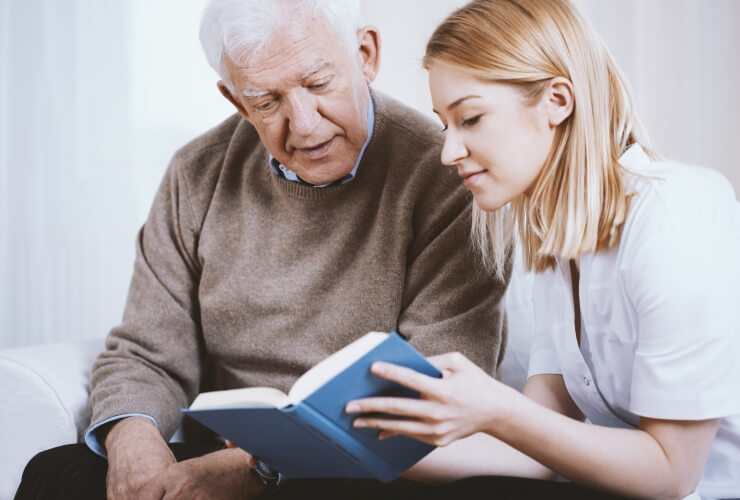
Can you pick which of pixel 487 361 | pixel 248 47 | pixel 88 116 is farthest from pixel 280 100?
pixel 88 116

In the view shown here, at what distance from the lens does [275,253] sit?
160 centimetres

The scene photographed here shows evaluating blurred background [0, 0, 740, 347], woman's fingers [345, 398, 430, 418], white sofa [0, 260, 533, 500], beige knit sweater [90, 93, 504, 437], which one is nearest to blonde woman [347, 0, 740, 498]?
woman's fingers [345, 398, 430, 418]

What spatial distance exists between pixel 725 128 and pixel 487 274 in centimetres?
153

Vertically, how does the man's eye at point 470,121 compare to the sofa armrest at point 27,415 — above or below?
above

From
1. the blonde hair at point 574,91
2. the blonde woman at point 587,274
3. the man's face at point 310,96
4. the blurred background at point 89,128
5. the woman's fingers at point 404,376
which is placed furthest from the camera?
the blurred background at point 89,128

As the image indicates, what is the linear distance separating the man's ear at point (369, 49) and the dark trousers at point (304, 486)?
779 millimetres

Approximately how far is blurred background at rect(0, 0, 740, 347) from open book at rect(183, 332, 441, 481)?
1857 mm

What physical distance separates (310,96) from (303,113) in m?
0.04

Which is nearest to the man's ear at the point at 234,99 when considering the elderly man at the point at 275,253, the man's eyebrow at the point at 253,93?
the elderly man at the point at 275,253

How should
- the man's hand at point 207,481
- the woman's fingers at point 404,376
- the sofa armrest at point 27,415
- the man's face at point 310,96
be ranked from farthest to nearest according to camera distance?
the sofa armrest at point 27,415 → the man's face at point 310,96 → the man's hand at point 207,481 → the woman's fingers at point 404,376

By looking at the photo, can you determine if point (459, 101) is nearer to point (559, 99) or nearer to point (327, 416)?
point (559, 99)

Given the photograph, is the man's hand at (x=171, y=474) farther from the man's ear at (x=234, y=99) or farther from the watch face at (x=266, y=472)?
the man's ear at (x=234, y=99)

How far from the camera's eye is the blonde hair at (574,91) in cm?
105

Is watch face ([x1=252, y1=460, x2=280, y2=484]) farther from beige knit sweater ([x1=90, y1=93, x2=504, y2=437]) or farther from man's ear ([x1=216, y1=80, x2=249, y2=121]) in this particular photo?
man's ear ([x1=216, y1=80, x2=249, y2=121])
